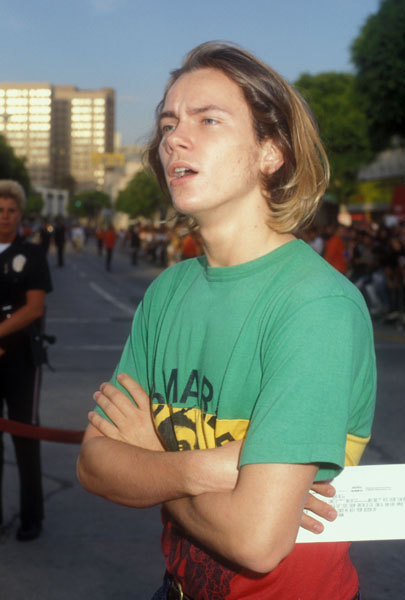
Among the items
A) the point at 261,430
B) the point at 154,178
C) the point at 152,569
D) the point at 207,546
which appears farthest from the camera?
the point at 152,569

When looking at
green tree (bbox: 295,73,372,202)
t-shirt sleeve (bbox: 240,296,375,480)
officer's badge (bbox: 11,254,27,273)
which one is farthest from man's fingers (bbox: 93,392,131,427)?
green tree (bbox: 295,73,372,202)

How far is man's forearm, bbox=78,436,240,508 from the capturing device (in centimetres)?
163

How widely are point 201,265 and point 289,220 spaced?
250 millimetres

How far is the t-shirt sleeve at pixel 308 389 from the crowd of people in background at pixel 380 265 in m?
13.0

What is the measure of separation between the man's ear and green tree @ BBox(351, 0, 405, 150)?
30.2 m

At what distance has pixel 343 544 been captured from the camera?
1.72 meters

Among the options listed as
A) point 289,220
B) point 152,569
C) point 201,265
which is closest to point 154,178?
point 201,265

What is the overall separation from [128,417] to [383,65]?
31.1 m

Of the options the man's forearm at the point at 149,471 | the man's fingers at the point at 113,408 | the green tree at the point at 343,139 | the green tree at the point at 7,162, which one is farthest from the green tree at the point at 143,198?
the man's forearm at the point at 149,471

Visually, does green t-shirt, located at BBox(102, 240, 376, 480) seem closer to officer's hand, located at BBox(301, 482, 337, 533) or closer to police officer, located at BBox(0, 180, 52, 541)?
officer's hand, located at BBox(301, 482, 337, 533)

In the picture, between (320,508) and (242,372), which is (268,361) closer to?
(242,372)

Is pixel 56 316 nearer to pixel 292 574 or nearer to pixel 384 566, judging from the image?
pixel 384 566

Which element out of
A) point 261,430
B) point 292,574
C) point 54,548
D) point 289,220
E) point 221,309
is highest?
point 289,220

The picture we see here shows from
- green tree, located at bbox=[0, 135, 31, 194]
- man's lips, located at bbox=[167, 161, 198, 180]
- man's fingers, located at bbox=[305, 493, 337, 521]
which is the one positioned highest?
man's lips, located at bbox=[167, 161, 198, 180]
